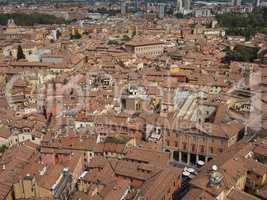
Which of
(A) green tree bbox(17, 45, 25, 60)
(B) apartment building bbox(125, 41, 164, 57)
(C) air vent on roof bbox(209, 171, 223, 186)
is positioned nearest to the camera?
(C) air vent on roof bbox(209, 171, 223, 186)

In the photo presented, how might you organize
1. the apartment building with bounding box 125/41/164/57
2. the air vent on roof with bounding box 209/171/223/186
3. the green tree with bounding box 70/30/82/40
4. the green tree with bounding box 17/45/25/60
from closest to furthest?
the air vent on roof with bounding box 209/171/223/186 → the green tree with bounding box 17/45/25/60 → the apartment building with bounding box 125/41/164/57 → the green tree with bounding box 70/30/82/40

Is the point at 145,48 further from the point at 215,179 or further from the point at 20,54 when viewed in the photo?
the point at 215,179

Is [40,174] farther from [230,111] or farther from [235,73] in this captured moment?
[235,73]

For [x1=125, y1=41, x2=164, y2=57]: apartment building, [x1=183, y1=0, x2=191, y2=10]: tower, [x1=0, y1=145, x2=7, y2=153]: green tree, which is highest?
[x1=183, y1=0, x2=191, y2=10]: tower

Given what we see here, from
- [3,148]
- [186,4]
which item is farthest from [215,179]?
[186,4]

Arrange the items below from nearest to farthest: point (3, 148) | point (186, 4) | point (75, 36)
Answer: point (3, 148)
point (75, 36)
point (186, 4)

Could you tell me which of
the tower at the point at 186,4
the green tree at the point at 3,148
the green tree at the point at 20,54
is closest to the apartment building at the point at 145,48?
the green tree at the point at 20,54

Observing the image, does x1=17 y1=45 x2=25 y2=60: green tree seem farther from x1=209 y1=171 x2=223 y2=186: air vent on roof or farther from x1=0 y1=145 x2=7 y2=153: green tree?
x1=209 y1=171 x2=223 y2=186: air vent on roof

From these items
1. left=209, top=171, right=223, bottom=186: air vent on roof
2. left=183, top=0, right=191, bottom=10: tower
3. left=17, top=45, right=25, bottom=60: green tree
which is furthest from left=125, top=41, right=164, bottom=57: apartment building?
left=183, top=0, right=191, bottom=10: tower

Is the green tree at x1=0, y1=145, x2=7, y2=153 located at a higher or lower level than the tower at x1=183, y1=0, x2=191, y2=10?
lower

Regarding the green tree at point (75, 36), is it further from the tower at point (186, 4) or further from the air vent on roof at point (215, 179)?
the tower at point (186, 4)

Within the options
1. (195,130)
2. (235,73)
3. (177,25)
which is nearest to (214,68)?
(235,73)

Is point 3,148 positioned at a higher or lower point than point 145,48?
lower
